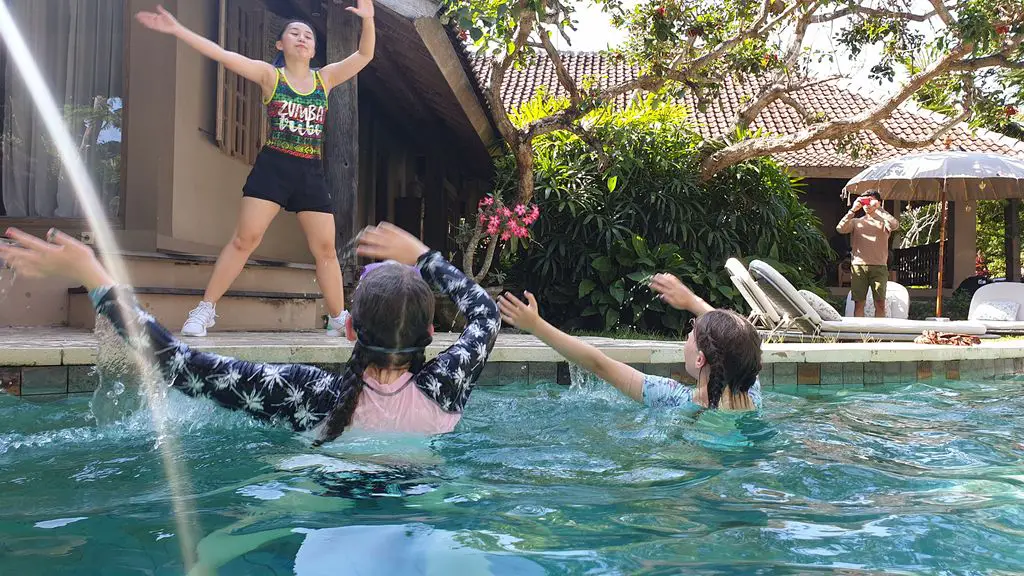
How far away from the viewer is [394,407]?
2299 millimetres

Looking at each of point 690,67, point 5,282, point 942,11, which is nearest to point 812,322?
point 690,67

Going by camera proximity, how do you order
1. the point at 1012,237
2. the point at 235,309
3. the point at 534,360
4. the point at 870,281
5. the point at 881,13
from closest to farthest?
the point at 534,360, the point at 235,309, the point at 870,281, the point at 881,13, the point at 1012,237

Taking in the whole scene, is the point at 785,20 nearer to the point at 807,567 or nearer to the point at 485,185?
the point at 485,185

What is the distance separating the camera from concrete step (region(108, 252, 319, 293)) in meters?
5.49

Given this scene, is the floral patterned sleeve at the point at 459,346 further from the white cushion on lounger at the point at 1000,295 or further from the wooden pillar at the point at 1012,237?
the wooden pillar at the point at 1012,237

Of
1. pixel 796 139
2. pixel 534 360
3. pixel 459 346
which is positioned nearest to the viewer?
pixel 459 346

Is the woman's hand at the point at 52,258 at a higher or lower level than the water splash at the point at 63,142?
lower

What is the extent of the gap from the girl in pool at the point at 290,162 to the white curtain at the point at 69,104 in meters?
1.98

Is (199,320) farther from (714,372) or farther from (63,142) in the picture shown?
(714,372)

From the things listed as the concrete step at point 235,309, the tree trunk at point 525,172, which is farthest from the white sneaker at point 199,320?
the tree trunk at point 525,172

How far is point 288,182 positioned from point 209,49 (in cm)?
89

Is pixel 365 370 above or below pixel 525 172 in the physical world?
below

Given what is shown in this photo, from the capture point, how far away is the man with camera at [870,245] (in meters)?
9.39

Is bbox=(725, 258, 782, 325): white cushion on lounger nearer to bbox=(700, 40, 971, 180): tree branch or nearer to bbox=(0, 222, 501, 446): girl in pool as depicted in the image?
bbox=(700, 40, 971, 180): tree branch
